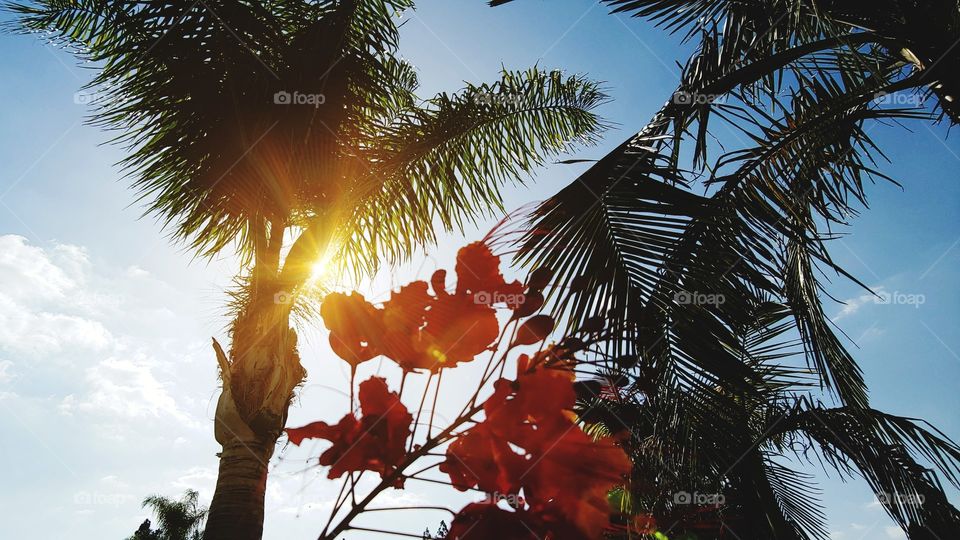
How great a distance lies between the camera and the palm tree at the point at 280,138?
8.13ft

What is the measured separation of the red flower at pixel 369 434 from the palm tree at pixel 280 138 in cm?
174

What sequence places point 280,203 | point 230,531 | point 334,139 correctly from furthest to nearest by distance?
point 334,139 → point 280,203 → point 230,531

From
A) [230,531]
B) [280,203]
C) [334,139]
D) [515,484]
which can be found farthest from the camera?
[334,139]

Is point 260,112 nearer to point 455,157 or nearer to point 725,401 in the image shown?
point 455,157

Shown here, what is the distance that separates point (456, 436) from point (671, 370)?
893 millimetres

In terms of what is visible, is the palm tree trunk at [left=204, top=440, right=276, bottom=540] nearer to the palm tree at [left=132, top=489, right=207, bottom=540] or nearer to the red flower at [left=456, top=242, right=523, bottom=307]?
the red flower at [left=456, top=242, right=523, bottom=307]

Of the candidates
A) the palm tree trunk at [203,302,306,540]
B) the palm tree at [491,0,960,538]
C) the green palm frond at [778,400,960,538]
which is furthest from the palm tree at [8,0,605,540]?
the green palm frond at [778,400,960,538]

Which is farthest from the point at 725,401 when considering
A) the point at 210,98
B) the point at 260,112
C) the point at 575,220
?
the point at 210,98

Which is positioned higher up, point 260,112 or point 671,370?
point 260,112

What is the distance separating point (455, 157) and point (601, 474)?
313 centimetres

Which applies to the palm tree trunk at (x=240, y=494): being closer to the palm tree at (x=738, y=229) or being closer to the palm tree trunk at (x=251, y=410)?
the palm tree trunk at (x=251, y=410)

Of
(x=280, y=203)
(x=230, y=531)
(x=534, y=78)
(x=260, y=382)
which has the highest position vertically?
(x=534, y=78)

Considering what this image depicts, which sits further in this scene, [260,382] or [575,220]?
[260,382]

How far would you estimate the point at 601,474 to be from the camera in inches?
27.4
